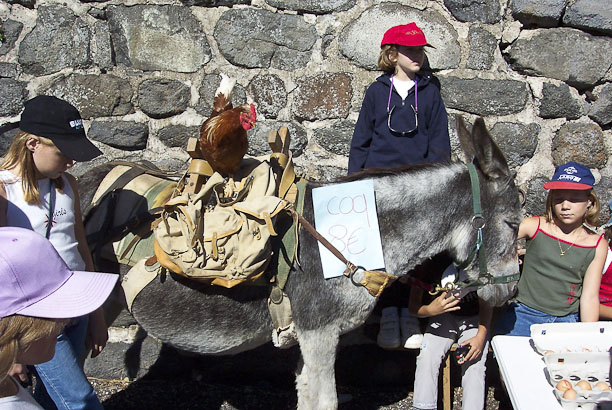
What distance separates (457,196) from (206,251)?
1147 millimetres

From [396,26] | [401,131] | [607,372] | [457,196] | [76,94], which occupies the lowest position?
[607,372]

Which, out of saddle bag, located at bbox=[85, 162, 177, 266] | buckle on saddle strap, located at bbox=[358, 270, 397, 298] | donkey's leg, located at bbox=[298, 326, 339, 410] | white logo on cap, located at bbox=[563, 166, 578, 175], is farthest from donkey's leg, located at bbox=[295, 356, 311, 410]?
white logo on cap, located at bbox=[563, 166, 578, 175]

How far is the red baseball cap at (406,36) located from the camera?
311 centimetres

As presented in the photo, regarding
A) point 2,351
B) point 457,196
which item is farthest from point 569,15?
point 2,351

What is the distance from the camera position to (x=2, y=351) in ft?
4.43

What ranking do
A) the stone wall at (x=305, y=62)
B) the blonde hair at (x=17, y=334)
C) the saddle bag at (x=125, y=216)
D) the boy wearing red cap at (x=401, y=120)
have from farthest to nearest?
the stone wall at (x=305, y=62) → the boy wearing red cap at (x=401, y=120) → the saddle bag at (x=125, y=216) → the blonde hair at (x=17, y=334)

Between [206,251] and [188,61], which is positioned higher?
[188,61]

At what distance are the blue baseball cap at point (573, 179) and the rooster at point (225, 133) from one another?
159 centimetres

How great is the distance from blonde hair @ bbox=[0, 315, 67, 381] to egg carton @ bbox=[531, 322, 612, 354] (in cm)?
196

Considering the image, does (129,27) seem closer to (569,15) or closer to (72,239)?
(72,239)

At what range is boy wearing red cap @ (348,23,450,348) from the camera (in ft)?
10.5

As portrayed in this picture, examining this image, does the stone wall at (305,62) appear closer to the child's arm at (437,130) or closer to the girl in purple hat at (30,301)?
the child's arm at (437,130)

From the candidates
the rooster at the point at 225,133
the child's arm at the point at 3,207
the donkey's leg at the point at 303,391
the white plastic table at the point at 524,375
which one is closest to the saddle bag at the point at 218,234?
the rooster at the point at 225,133

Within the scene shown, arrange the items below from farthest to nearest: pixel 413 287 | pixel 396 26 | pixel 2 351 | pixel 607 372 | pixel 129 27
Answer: pixel 129 27
pixel 396 26
pixel 413 287
pixel 607 372
pixel 2 351
